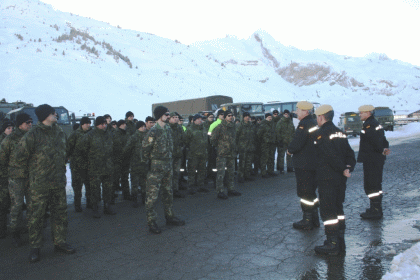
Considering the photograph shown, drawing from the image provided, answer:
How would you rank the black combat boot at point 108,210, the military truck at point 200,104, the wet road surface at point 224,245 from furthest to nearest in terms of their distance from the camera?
1. the military truck at point 200,104
2. the black combat boot at point 108,210
3. the wet road surface at point 224,245

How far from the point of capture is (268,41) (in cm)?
10406

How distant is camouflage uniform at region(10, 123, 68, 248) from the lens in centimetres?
432

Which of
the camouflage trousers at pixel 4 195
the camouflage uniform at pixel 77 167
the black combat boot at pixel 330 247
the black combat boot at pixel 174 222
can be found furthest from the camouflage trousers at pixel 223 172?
the camouflage trousers at pixel 4 195

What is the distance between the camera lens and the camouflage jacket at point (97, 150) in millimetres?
6297

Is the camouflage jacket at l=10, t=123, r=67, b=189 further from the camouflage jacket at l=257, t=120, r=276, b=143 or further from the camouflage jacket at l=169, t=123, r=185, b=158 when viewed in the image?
the camouflage jacket at l=257, t=120, r=276, b=143

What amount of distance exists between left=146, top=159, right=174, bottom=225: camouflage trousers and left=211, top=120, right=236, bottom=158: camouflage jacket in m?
2.24

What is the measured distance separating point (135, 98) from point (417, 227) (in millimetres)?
28813

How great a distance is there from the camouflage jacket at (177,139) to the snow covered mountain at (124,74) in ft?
63.0

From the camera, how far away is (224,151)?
745 centimetres

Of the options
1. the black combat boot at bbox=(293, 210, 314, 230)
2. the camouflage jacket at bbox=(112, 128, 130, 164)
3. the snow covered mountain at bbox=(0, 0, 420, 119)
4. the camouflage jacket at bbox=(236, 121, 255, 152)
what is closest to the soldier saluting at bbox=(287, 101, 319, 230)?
the black combat boot at bbox=(293, 210, 314, 230)

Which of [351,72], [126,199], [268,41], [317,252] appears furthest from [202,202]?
[268,41]

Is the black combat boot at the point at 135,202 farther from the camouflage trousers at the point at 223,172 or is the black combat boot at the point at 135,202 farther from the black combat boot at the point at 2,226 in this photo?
the black combat boot at the point at 2,226

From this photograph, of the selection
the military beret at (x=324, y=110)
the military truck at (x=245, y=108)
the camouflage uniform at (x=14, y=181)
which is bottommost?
the camouflage uniform at (x=14, y=181)

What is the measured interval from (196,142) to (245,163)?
186 cm
